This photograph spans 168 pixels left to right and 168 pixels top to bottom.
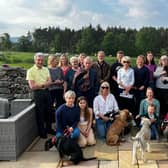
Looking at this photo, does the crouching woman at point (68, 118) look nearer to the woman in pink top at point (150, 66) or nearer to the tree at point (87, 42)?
the woman in pink top at point (150, 66)

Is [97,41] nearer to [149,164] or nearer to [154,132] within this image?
[154,132]

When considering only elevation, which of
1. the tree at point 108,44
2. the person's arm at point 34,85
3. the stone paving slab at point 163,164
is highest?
the tree at point 108,44

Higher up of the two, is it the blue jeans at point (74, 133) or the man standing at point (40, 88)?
the man standing at point (40, 88)

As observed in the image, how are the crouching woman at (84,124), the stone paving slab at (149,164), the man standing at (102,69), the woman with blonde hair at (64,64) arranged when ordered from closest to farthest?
the stone paving slab at (149,164) → the crouching woman at (84,124) → the woman with blonde hair at (64,64) → the man standing at (102,69)

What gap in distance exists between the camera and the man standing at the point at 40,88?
20.4ft

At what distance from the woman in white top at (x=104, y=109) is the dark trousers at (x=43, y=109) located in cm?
85

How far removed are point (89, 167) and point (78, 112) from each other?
1.14 metres

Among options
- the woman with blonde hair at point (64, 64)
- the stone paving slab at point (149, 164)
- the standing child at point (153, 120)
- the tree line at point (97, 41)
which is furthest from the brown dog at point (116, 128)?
the tree line at point (97, 41)

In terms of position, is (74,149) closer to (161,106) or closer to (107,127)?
(107,127)

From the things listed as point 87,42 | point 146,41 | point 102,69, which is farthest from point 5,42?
point 102,69

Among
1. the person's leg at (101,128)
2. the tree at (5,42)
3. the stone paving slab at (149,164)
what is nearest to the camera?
the stone paving slab at (149,164)

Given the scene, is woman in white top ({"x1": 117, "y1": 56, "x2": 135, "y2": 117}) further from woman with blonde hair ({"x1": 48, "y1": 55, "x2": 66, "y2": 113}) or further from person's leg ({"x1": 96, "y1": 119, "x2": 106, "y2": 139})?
woman with blonde hair ({"x1": 48, "y1": 55, "x2": 66, "y2": 113})

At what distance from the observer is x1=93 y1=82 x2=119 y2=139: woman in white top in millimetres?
6348

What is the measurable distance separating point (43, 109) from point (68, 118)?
848 millimetres
